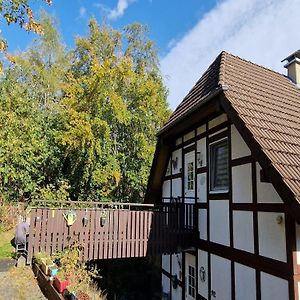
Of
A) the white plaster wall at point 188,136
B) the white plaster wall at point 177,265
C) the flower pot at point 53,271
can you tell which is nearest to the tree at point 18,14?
the flower pot at point 53,271

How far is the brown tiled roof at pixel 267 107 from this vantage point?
4902 millimetres

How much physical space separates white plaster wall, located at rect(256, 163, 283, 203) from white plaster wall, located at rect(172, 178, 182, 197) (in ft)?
13.0

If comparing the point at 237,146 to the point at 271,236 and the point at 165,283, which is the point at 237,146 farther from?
the point at 165,283

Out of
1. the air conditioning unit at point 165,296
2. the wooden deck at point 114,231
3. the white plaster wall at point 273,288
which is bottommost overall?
the air conditioning unit at point 165,296

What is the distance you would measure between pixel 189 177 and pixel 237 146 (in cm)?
276

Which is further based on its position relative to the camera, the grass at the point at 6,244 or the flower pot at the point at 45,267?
the grass at the point at 6,244

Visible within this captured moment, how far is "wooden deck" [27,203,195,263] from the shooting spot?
22.0 feet

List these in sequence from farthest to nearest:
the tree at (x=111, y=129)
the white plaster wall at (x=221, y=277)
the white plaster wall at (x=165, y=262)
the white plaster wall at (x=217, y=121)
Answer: the tree at (x=111, y=129) < the white plaster wall at (x=165, y=262) < the white plaster wall at (x=217, y=121) < the white plaster wall at (x=221, y=277)

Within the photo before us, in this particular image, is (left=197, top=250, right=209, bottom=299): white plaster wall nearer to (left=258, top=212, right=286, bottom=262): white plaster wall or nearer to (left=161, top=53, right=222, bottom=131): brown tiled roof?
(left=258, top=212, right=286, bottom=262): white plaster wall

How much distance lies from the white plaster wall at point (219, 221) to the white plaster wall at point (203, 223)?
0.30 meters

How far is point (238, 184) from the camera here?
248 inches

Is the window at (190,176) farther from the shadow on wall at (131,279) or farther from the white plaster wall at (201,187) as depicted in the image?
the shadow on wall at (131,279)

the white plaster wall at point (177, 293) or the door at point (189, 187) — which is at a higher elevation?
the door at point (189, 187)

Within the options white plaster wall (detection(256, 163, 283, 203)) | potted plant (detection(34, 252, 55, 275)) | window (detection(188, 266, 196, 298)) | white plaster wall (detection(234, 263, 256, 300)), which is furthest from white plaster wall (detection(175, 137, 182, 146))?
potted plant (detection(34, 252, 55, 275))
